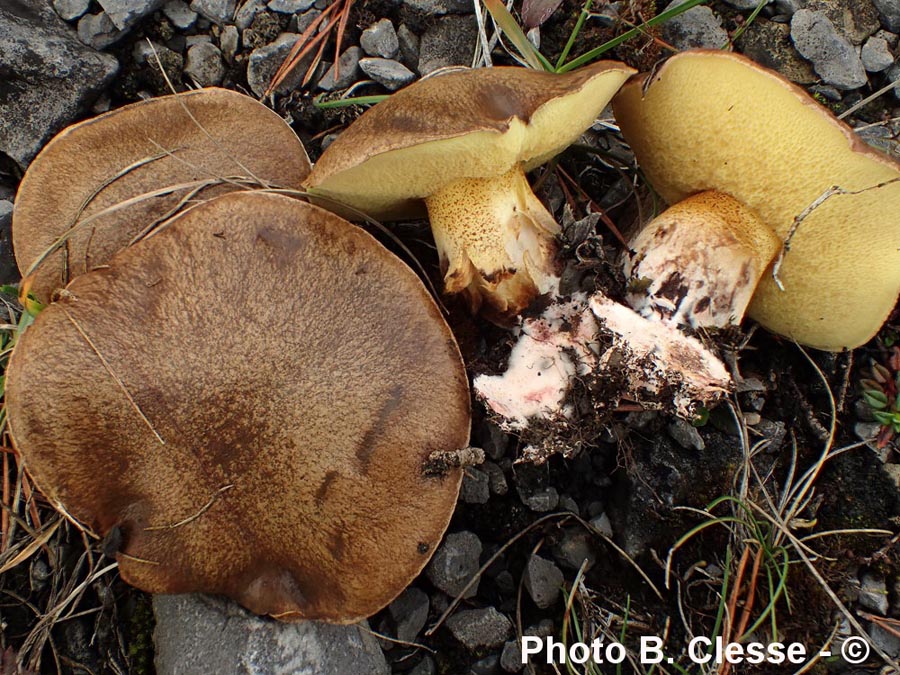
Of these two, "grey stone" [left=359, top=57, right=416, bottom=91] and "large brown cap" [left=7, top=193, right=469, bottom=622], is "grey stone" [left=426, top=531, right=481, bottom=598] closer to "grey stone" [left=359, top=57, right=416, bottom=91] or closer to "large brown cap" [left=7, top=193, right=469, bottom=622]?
"large brown cap" [left=7, top=193, right=469, bottom=622]

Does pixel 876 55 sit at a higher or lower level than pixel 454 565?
higher

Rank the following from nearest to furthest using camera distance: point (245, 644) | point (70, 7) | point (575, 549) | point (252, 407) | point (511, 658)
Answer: point (252, 407), point (245, 644), point (511, 658), point (575, 549), point (70, 7)

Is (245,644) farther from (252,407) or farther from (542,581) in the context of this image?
(542,581)

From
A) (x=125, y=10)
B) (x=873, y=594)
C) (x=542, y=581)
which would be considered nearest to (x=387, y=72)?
(x=125, y=10)

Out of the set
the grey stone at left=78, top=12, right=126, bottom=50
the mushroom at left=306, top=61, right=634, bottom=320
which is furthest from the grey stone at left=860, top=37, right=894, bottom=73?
the grey stone at left=78, top=12, right=126, bottom=50

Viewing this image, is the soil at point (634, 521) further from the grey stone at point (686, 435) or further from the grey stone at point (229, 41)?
the grey stone at point (229, 41)

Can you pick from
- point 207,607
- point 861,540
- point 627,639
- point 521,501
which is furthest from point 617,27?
point 207,607

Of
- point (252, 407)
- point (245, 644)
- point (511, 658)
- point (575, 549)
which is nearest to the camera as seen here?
point (252, 407)
